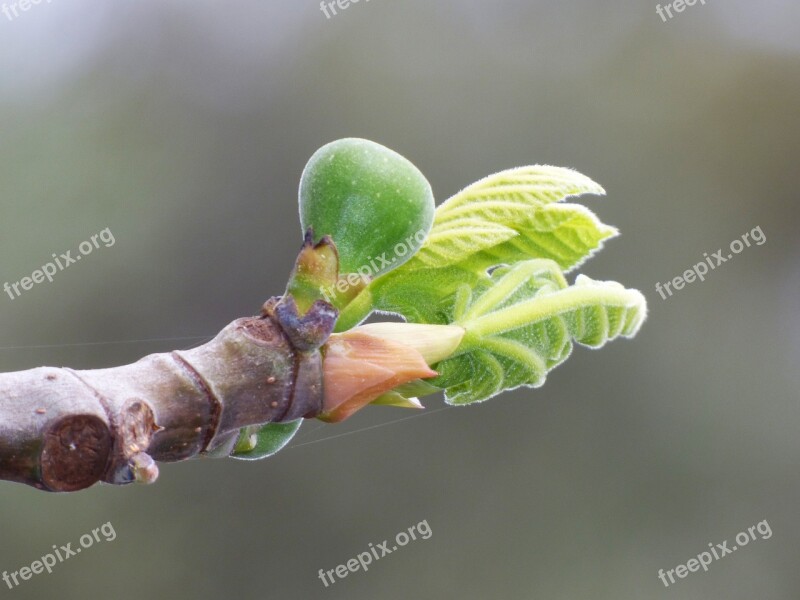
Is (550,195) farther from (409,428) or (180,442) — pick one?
(409,428)

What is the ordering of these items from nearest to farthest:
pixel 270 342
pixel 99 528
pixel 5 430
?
pixel 5 430
pixel 270 342
pixel 99 528

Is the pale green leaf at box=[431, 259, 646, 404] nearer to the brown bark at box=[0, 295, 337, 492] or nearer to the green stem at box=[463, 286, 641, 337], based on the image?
the green stem at box=[463, 286, 641, 337]

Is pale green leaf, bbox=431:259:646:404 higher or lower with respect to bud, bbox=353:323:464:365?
lower

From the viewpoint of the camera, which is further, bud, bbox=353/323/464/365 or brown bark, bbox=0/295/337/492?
bud, bbox=353/323/464/365

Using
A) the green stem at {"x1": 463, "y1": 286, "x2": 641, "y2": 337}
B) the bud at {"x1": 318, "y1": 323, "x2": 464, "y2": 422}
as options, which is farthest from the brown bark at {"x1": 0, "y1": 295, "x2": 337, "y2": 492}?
the green stem at {"x1": 463, "y1": 286, "x2": 641, "y2": 337}

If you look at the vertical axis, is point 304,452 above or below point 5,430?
below

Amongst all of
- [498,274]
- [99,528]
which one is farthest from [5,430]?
[99,528]
